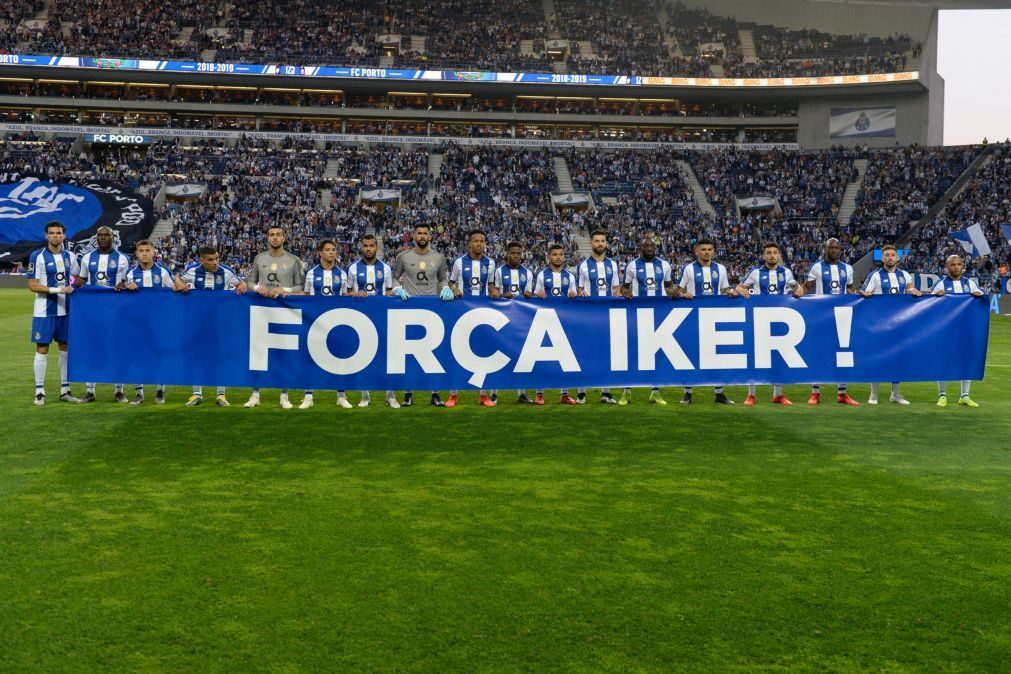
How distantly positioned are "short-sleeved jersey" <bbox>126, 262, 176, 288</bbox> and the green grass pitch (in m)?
2.14

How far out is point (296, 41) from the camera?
53969 mm

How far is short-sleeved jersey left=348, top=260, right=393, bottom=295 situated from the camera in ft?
31.6

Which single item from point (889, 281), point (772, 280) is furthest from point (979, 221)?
point (772, 280)

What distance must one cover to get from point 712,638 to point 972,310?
23.5ft

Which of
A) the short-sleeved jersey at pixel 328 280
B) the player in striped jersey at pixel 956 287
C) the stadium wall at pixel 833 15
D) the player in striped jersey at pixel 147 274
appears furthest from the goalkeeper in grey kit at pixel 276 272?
the stadium wall at pixel 833 15

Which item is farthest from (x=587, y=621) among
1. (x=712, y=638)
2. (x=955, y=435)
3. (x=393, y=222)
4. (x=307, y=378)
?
(x=393, y=222)

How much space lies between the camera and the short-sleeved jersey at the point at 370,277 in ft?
31.6

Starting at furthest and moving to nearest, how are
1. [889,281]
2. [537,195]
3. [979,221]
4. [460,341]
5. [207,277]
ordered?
[537,195]
[979,221]
[889,281]
[207,277]
[460,341]

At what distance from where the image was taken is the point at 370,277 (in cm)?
966

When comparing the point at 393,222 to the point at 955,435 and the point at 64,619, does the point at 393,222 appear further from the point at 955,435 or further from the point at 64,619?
the point at 64,619

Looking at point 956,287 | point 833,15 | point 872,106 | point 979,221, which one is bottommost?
point 956,287

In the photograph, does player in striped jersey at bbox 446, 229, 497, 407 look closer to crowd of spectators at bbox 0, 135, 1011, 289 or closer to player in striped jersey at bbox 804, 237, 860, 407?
player in striped jersey at bbox 804, 237, 860, 407

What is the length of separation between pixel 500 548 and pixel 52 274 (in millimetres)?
7177

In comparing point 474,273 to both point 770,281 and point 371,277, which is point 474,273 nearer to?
point 371,277
